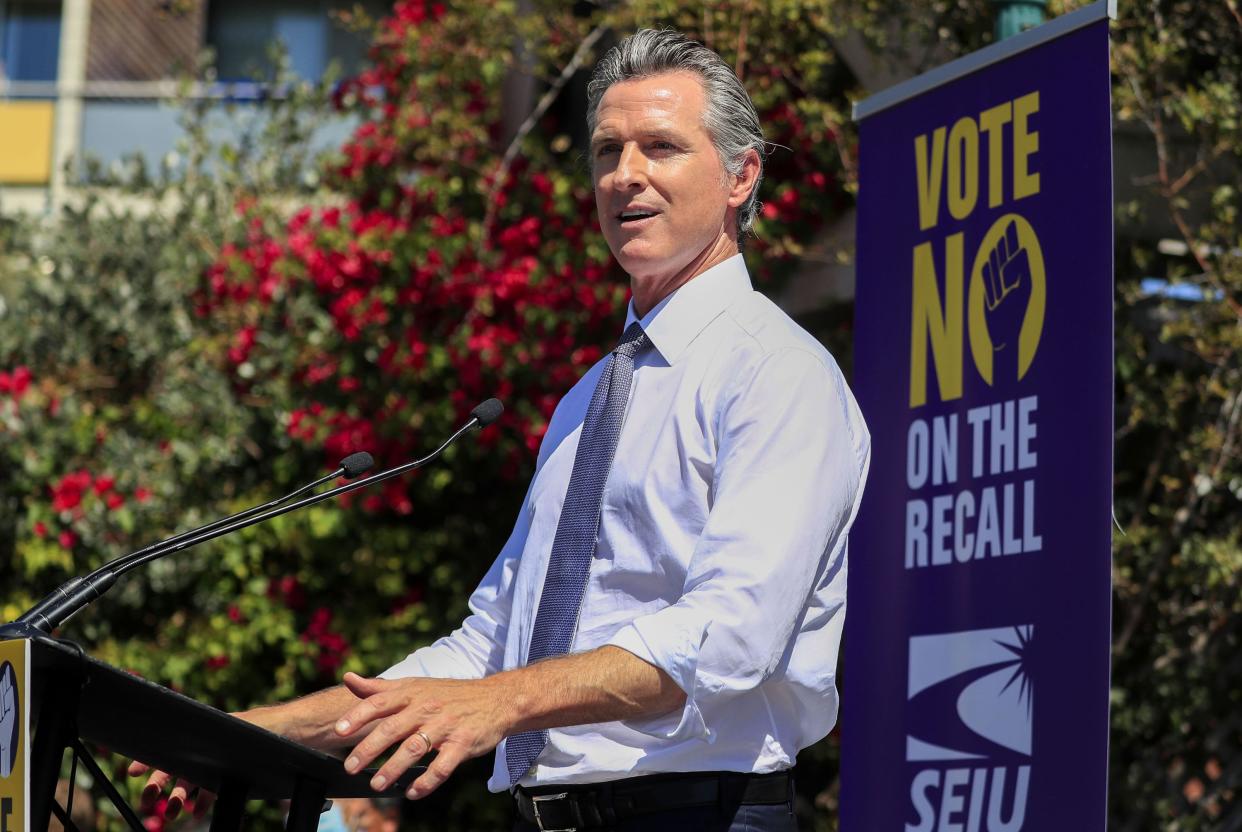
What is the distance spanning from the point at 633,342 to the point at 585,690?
2.01 ft

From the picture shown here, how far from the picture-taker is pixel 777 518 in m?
1.81

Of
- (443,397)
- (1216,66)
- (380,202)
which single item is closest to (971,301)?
(1216,66)

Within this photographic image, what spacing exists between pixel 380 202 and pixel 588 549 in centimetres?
487

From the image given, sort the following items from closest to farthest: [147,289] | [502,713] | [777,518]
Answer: [502,713] → [777,518] → [147,289]

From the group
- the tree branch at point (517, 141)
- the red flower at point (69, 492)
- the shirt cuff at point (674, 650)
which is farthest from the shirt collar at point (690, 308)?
the red flower at point (69, 492)

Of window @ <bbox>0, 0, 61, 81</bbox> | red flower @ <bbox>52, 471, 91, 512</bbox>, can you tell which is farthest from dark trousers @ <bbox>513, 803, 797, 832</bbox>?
window @ <bbox>0, 0, 61, 81</bbox>

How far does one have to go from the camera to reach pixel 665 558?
6.43 ft

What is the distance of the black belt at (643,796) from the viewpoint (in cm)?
192

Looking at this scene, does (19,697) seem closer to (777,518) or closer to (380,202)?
(777,518)

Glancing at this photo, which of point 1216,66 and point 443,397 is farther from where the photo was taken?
point 443,397

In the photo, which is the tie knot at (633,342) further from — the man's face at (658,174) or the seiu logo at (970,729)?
the seiu logo at (970,729)

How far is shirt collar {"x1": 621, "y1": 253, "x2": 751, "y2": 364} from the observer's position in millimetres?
2139

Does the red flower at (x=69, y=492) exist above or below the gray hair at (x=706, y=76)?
below

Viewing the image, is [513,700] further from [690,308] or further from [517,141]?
[517,141]
